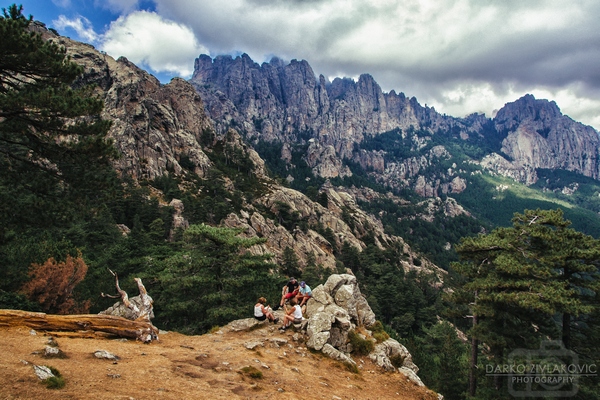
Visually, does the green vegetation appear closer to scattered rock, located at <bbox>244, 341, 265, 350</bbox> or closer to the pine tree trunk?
scattered rock, located at <bbox>244, 341, 265, 350</bbox>

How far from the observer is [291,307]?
57.6 feet

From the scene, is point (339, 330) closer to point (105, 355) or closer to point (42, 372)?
point (105, 355)

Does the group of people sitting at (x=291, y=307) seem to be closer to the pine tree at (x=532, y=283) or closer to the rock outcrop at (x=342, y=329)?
the rock outcrop at (x=342, y=329)

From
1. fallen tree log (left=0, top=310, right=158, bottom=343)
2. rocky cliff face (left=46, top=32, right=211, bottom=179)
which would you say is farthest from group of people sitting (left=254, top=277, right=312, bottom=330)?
rocky cliff face (left=46, top=32, right=211, bottom=179)

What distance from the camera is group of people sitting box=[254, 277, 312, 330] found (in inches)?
651

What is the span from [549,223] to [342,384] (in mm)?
15621

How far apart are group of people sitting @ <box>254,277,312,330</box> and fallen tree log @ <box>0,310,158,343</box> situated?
551cm

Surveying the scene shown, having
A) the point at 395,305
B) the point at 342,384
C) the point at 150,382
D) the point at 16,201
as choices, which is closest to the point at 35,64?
the point at 16,201

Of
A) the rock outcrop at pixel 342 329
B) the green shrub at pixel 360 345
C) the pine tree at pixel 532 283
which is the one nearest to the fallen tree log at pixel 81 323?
the rock outcrop at pixel 342 329

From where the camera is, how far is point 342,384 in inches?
483

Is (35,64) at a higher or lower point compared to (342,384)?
higher

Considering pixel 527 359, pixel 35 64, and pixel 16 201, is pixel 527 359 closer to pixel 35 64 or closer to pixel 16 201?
pixel 16 201

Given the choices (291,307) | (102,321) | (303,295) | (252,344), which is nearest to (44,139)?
(102,321)

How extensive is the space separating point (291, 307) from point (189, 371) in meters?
7.91
